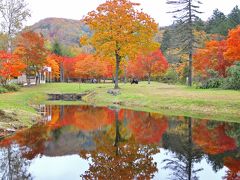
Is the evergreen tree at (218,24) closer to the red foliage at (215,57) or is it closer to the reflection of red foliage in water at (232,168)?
the red foliage at (215,57)

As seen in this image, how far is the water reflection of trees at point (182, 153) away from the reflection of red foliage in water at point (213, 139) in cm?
45

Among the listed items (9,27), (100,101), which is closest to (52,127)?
(100,101)

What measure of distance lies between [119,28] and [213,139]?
3082 cm

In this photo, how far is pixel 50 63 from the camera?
80688 mm

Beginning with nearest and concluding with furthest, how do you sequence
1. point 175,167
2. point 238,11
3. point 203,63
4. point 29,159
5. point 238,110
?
point 175,167 → point 29,159 → point 238,110 → point 203,63 → point 238,11

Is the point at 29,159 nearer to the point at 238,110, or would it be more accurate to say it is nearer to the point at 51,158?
the point at 51,158

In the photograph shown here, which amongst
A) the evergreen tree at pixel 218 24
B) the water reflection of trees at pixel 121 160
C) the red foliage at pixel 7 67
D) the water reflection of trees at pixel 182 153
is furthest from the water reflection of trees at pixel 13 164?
the evergreen tree at pixel 218 24

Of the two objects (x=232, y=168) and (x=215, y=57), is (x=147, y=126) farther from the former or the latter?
(x=215, y=57)

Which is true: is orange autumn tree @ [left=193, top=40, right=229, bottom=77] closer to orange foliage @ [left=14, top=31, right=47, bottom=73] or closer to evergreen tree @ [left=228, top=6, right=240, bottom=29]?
evergreen tree @ [left=228, top=6, right=240, bottom=29]

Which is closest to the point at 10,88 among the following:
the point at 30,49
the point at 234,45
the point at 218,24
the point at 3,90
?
the point at 3,90

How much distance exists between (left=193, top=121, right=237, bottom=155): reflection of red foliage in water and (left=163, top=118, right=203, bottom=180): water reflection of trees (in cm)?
45

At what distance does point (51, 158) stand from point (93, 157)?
6.06 feet

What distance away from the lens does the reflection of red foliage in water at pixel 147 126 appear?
2009cm

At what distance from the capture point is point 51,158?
15.3m
